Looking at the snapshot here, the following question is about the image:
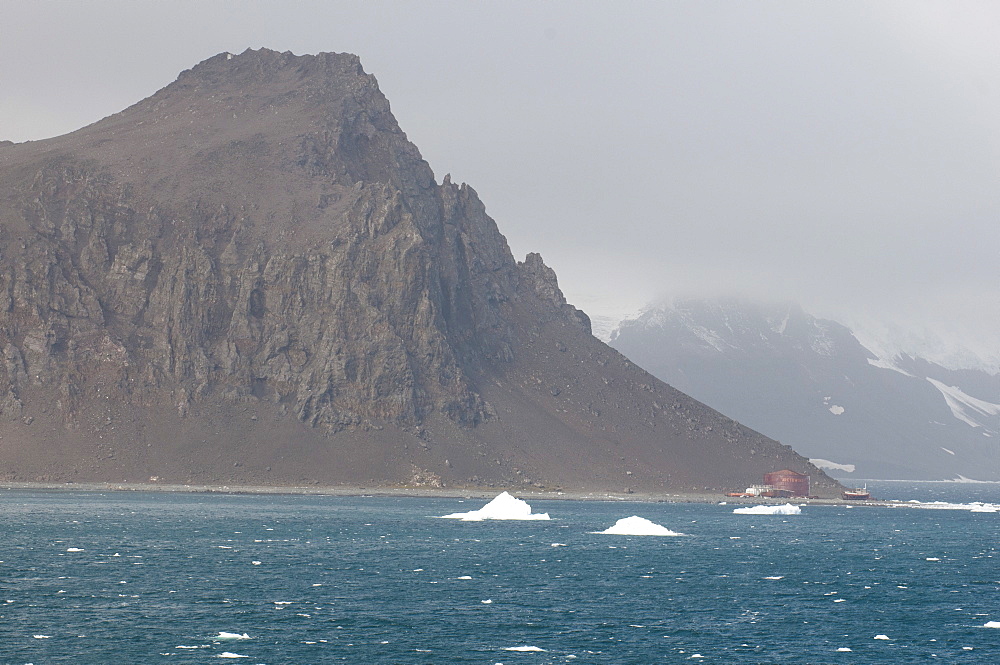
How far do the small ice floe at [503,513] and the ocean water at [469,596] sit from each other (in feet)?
85.1

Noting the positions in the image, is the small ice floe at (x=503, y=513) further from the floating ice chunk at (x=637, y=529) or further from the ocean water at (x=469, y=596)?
the ocean water at (x=469, y=596)

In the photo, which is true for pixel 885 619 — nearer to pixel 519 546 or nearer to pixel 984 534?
pixel 519 546

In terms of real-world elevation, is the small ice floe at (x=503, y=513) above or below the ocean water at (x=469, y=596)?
above

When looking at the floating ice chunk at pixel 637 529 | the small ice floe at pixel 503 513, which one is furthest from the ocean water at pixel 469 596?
the small ice floe at pixel 503 513

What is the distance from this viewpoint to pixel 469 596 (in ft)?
283

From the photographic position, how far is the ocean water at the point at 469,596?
66.6m

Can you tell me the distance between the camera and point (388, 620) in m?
75.1

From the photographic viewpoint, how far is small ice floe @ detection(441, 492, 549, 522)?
17638 cm

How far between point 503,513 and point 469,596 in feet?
309

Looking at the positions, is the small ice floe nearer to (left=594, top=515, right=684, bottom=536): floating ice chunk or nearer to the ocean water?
(left=594, top=515, right=684, bottom=536): floating ice chunk

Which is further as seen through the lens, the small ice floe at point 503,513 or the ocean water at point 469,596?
the small ice floe at point 503,513

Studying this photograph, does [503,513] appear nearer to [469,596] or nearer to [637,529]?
[637,529]

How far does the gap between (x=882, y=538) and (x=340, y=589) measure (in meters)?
95.2

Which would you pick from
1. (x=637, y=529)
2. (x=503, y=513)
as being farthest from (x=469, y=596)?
(x=503, y=513)
